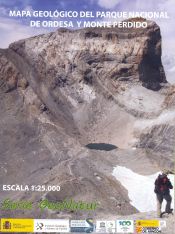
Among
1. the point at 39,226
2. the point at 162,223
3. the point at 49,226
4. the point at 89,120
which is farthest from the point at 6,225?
the point at 89,120

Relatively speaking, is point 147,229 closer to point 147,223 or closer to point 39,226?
point 147,223

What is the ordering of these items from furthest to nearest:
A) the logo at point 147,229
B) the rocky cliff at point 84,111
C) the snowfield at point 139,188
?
the rocky cliff at point 84,111 → the snowfield at point 139,188 → the logo at point 147,229

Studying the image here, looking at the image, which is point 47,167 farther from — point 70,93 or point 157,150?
point 70,93

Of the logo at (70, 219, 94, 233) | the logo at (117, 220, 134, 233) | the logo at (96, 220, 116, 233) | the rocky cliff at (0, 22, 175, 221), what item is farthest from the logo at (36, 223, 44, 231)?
the logo at (117, 220, 134, 233)

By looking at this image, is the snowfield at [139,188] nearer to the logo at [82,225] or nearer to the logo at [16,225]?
the logo at [82,225]

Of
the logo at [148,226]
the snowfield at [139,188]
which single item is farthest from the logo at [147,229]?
the snowfield at [139,188]

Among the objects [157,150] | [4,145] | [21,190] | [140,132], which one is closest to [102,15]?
[21,190]

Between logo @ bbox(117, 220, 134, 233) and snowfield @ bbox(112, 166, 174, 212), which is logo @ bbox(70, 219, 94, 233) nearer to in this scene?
logo @ bbox(117, 220, 134, 233)
